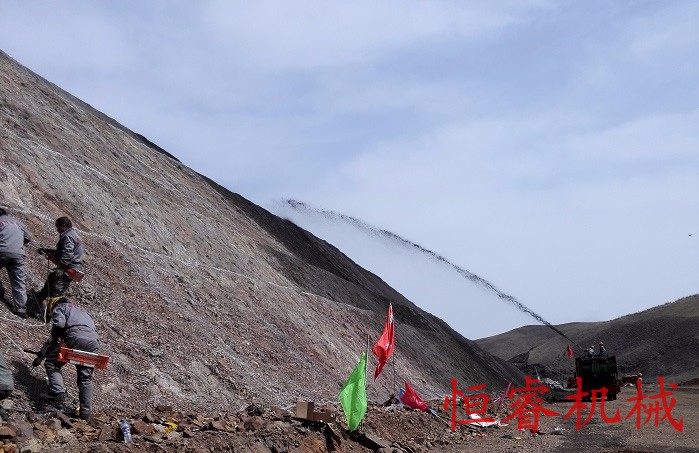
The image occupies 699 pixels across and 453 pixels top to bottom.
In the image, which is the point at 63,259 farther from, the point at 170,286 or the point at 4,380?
the point at 170,286

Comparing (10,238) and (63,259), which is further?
(63,259)

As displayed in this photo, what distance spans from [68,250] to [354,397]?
531 centimetres

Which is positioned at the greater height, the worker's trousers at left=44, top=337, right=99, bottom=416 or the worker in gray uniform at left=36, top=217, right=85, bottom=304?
the worker in gray uniform at left=36, top=217, right=85, bottom=304

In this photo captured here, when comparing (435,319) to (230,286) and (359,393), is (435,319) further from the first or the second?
(359,393)

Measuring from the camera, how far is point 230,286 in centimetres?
2072

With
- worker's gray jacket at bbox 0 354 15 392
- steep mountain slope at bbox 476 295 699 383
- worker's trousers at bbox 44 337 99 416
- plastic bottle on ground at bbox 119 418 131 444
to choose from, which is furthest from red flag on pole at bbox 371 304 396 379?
steep mountain slope at bbox 476 295 699 383

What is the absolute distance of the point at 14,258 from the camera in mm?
11461

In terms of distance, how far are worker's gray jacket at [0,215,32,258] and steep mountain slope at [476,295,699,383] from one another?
55405mm

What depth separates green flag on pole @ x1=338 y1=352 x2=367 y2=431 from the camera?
13570 mm

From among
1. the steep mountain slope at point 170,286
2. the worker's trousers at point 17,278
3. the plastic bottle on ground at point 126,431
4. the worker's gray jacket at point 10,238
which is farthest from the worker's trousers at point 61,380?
the worker's gray jacket at point 10,238

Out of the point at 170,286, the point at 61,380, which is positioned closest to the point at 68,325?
the point at 61,380

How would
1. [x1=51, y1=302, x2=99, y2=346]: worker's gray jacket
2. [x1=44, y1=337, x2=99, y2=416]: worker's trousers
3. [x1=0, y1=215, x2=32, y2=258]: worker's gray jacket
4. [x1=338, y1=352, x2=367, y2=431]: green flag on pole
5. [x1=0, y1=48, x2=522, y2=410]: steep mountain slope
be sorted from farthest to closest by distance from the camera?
[x1=338, y1=352, x2=367, y2=431]: green flag on pole < [x1=0, y1=48, x2=522, y2=410]: steep mountain slope < [x1=0, y1=215, x2=32, y2=258]: worker's gray jacket < [x1=51, y1=302, x2=99, y2=346]: worker's gray jacket < [x1=44, y1=337, x2=99, y2=416]: worker's trousers

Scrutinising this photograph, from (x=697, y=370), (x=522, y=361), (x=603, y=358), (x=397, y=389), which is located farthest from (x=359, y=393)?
(x=522, y=361)

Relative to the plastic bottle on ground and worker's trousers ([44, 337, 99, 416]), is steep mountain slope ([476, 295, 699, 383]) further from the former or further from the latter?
the plastic bottle on ground
